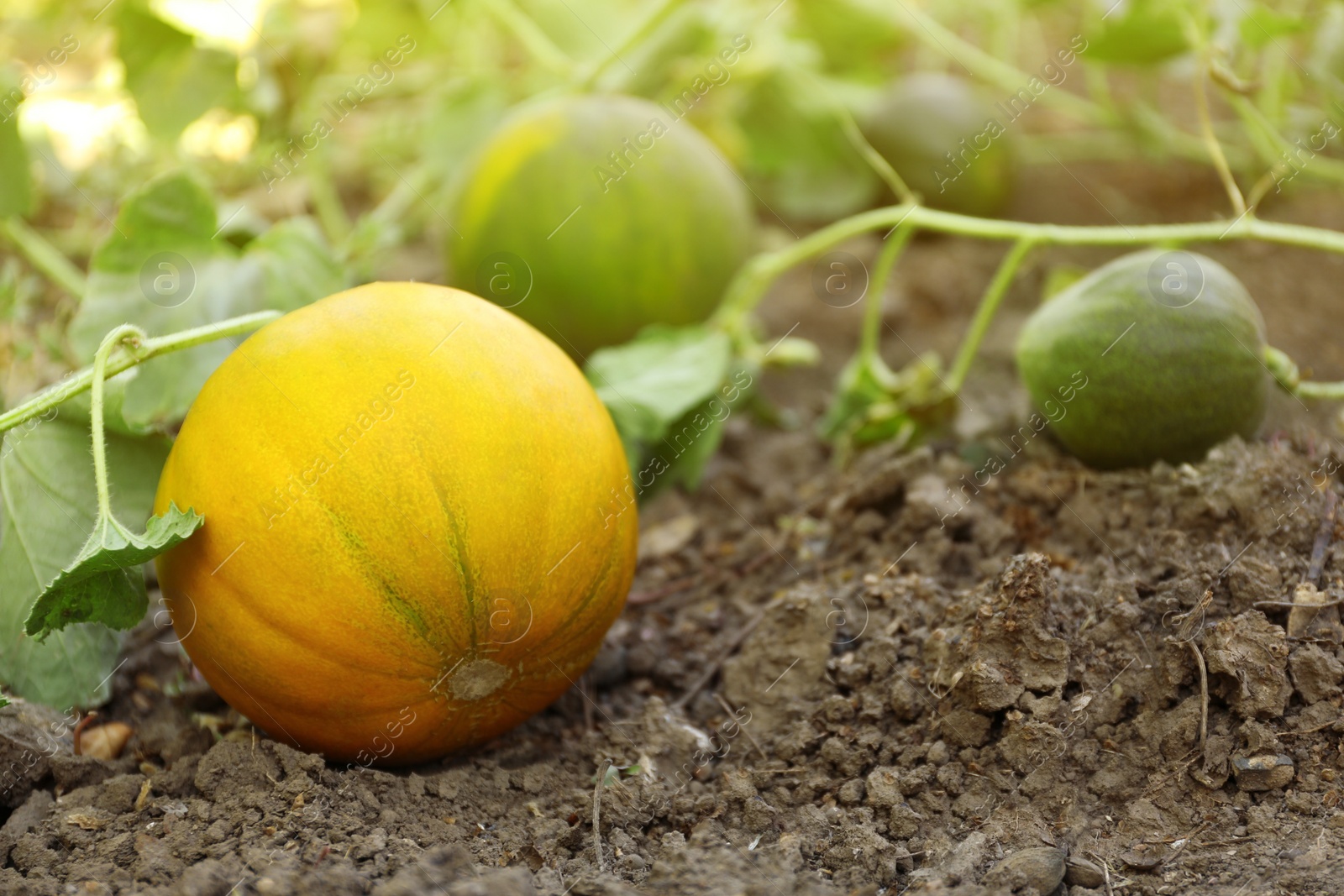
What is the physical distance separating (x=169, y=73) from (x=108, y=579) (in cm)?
196

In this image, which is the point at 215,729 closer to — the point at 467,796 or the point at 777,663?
the point at 467,796

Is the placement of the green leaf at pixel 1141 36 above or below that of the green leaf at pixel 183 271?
below

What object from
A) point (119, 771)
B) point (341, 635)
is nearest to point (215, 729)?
point (119, 771)

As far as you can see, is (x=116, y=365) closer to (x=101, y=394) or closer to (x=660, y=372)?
(x=101, y=394)

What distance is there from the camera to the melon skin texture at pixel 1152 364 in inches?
75.8

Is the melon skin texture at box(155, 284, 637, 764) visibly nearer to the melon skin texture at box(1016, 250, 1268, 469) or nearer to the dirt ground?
the dirt ground

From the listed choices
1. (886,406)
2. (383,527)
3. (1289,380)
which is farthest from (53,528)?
(1289,380)

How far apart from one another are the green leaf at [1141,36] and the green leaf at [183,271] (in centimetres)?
207

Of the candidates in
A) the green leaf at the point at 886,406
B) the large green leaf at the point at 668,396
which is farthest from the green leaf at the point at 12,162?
the green leaf at the point at 886,406

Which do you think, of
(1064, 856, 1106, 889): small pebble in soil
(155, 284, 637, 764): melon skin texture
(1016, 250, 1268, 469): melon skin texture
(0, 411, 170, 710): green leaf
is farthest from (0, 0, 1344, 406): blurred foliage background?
(1064, 856, 1106, 889): small pebble in soil

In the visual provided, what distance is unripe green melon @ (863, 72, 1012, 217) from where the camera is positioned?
3691 millimetres

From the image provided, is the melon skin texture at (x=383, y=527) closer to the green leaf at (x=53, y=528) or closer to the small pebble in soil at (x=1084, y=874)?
the green leaf at (x=53, y=528)

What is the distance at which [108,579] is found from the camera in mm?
1604

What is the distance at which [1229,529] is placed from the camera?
1.82m
